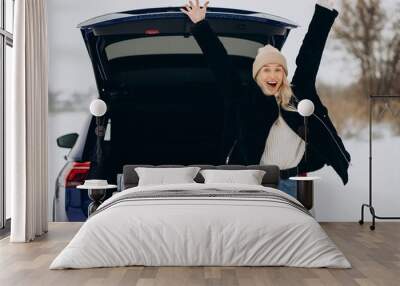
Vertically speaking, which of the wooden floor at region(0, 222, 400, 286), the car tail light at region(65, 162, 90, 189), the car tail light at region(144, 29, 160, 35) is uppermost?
the car tail light at region(144, 29, 160, 35)

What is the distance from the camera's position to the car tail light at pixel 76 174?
7.61m

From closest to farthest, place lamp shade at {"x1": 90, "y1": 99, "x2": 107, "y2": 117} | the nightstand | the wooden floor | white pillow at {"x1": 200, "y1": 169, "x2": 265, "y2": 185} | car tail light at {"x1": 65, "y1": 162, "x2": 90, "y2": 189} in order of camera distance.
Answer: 1. the wooden floor
2. white pillow at {"x1": 200, "y1": 169, "x2": 265, "y2": 185}
3. the nightstand
4. lamp shade at {"x1": 90, "y1": 99, "x2": 107, "y2": 117}
5. car tail light at {"x1": 65, "y1": 162, "x2": 90, "y2": 189}

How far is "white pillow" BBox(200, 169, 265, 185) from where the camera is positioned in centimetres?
683

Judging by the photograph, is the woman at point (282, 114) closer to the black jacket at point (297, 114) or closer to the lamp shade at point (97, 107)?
the black jacket at point (297, 114)

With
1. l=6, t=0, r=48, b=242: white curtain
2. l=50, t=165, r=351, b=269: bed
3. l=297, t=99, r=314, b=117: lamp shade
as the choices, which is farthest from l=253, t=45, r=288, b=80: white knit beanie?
l=50, t=165, r=351, b=269: bed

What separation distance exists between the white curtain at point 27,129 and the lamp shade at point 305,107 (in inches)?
122

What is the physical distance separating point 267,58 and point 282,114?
0.74m

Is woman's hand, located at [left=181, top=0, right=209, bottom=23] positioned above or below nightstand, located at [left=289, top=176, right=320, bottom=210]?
above

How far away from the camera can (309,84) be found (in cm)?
772

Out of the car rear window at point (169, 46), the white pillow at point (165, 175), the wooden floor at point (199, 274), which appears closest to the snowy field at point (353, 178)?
the car rear window at point (169, 46)

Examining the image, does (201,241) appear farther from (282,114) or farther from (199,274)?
(282,114)

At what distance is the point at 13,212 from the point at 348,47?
181 inches

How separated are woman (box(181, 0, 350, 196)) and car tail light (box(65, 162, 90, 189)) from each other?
1835 millimetres

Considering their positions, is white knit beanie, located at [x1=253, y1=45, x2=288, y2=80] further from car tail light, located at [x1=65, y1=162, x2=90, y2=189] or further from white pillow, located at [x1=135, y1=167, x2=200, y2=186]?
car tail light, located at [x1=65, y1=162, x2=90, y2=189]
